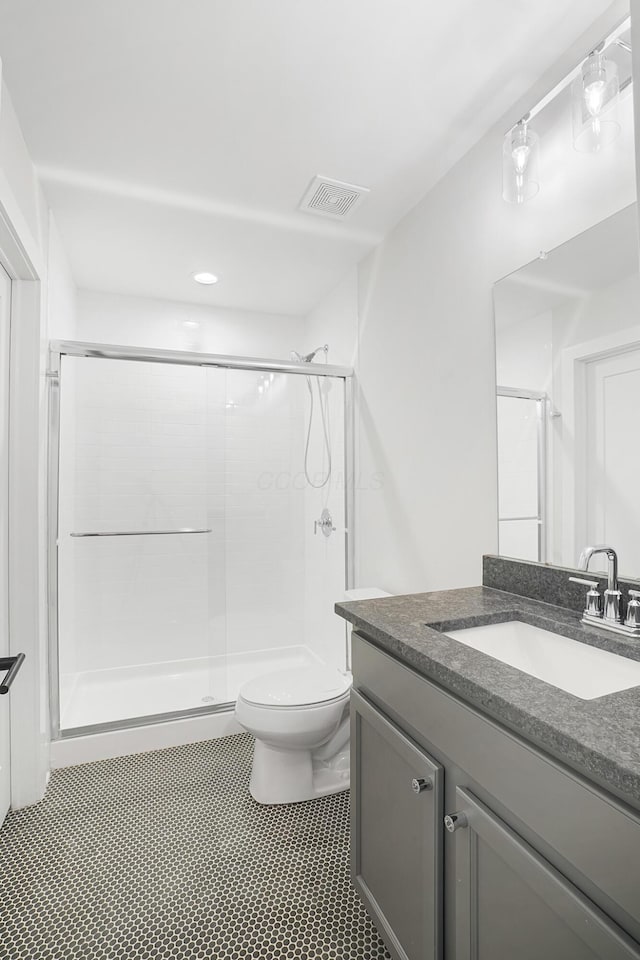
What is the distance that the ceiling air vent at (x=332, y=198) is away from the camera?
210 cm

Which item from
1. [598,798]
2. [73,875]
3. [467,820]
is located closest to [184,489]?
[73,875]

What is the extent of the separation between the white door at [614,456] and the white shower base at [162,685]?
2059 mm

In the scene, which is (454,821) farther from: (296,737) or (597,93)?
(597,93)

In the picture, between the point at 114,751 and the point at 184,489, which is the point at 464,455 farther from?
the point at 114,751

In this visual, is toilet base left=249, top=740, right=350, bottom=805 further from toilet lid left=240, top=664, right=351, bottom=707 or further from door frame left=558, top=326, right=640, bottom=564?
door frame left=558, top=326, right=640, bottom=564

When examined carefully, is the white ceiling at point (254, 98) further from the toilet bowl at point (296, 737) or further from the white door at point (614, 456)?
the toilet bowl at point (296, 737)

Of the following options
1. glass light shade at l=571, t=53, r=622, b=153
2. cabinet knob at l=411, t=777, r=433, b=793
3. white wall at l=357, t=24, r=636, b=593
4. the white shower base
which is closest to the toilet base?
the white shower base

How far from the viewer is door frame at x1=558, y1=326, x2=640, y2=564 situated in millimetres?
1385

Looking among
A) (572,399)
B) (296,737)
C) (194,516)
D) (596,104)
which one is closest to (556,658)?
(572,399)

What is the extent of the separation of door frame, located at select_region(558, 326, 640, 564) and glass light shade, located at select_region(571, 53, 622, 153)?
51cm

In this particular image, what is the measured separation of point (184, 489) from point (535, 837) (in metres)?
2.45

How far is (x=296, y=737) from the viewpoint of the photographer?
1894 millimetres

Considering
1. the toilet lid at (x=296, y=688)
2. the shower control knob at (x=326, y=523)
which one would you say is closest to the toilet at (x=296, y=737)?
the toilet lid at (x=296, y=688)

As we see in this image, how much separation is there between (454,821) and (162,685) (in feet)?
7.51
